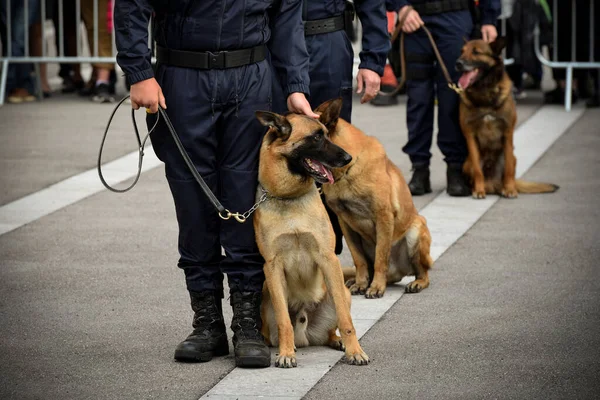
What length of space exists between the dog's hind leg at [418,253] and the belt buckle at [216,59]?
6.08 ft

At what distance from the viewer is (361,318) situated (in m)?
5.78

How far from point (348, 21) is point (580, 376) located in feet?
8.15

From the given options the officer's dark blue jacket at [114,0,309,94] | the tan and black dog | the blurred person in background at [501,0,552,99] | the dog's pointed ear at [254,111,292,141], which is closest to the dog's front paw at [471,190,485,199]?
the tan and black dog

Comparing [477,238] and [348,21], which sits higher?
[348,21]

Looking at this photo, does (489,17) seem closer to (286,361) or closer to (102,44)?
(286,361)

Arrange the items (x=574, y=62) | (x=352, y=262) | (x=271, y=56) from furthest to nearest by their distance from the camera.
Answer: (x=574, y=62), (x=352, y=262), (x=271, y=56)

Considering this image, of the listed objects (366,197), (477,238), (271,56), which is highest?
(271,56)

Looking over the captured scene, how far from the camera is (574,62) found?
1304 centimetres

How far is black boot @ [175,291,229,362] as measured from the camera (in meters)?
5.05

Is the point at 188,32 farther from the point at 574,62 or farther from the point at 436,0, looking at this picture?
the point at 574,62

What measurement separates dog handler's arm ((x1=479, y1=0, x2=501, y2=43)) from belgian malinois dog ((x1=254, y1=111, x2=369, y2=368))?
14.0 ft

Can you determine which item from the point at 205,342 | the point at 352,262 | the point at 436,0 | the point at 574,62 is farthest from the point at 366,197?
the point at 574,62

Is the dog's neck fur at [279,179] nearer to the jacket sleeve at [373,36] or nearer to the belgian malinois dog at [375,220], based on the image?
the belgian malinois dog at [375,220]

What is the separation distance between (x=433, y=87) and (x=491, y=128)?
0.52 meters
